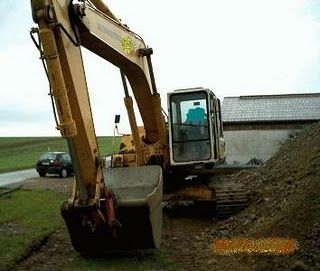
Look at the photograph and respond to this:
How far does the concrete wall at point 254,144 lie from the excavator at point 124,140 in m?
16.5

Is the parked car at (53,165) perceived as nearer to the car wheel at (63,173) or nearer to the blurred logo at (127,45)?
the car wheel at (63,173)

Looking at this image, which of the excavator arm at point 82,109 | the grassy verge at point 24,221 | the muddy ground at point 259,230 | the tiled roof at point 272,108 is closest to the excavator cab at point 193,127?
the muddy ground at point 259,230

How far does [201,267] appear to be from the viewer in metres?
8.68

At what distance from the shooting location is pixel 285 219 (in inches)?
365

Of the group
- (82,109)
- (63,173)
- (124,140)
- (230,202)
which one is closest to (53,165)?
(63,173)

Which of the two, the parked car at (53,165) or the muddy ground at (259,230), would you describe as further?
the parked car at (53,165)

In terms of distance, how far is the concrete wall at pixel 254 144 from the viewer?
97.0ft

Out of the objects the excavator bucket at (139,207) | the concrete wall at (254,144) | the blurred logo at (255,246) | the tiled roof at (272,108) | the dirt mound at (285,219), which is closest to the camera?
the dirt mound at (285,219)

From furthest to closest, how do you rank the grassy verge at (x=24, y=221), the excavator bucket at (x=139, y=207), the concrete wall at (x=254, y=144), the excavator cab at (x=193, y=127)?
the concrete wall at (x=254, y=144), the excavator cab at (x=193, y=127), the grassy verge at (x=24, y=221), the excavator bucket at (x=139, y=207)

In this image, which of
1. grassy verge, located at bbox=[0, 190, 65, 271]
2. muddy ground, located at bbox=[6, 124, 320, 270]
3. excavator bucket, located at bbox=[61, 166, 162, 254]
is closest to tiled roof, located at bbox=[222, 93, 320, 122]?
grassy verge, located at bbox=[0, 190, 65, 271]

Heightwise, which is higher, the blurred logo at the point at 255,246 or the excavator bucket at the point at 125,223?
the excavator bucket at the point at 125,223

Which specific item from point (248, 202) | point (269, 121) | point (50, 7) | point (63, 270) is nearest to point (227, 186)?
point (248, 202)

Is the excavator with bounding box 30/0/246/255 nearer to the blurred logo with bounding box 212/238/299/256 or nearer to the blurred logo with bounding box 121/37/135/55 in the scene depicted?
the blurred logo with bounding box 121/37/135/55

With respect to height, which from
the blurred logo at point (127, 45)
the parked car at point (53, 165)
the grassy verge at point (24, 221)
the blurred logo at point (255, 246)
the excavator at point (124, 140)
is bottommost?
the blurred logo at point (255, 246)
